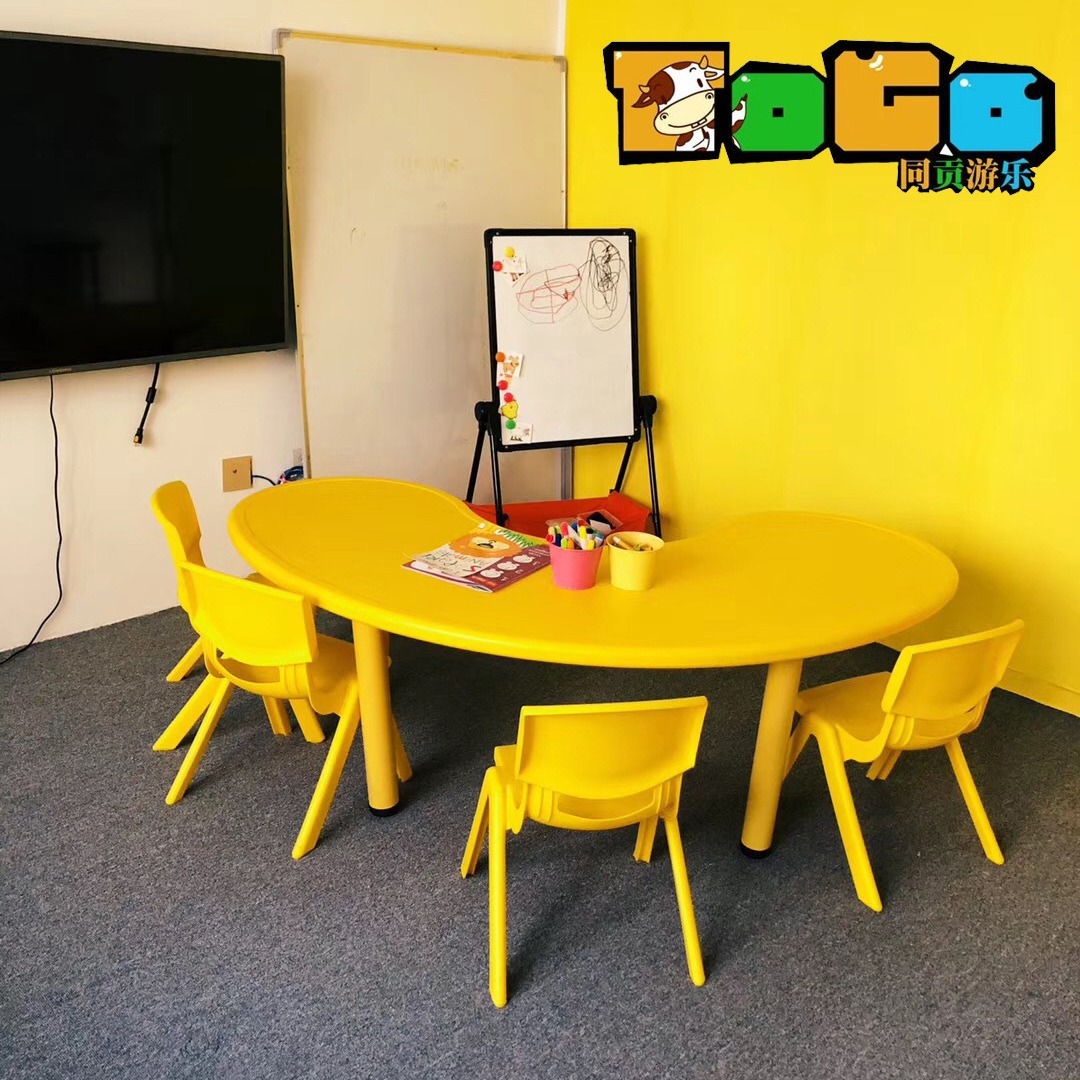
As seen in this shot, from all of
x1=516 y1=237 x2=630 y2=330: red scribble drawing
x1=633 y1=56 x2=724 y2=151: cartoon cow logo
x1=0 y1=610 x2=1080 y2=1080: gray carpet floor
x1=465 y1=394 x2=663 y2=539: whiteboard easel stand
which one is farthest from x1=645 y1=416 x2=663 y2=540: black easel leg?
x1=0 y1=610 x2=1080 y2=1080: gray carpet floor

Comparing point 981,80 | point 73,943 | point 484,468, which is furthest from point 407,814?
point 981,80

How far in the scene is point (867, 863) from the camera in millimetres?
2129

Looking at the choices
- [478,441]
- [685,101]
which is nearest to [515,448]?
[478,441]

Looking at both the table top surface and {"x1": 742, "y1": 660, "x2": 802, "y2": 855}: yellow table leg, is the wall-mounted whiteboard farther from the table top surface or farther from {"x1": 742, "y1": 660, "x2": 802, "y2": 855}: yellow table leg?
{"x1": 742, "y1": 660, "x2": 802, "y2": 855}: yellow table leg

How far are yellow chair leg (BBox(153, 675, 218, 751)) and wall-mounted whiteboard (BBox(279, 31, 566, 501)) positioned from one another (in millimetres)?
1175

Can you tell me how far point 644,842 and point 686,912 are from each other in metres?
0.30

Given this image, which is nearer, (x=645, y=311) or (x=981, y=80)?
(x=981, y=80)

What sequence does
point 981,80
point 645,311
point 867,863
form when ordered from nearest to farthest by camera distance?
point 867,863 → point 981,80 → point 645,311

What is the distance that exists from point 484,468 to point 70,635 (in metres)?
1.68

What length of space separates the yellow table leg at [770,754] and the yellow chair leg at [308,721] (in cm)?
109

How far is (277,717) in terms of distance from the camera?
8.69 ft

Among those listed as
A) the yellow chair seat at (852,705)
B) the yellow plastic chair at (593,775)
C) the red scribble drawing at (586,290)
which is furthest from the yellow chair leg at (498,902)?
the red scribble drawing at (586,290)

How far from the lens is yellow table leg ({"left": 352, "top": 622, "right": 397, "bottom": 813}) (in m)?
2.18

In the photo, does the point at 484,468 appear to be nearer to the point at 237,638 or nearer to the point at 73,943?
the point at 237,638
